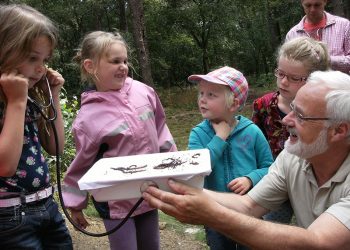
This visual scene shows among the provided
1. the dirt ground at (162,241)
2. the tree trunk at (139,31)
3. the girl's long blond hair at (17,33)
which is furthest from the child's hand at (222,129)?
the tree trunk at (139,31)

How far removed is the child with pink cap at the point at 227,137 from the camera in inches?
94.7

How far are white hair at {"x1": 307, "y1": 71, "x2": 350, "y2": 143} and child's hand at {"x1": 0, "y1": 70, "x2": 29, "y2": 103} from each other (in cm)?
122

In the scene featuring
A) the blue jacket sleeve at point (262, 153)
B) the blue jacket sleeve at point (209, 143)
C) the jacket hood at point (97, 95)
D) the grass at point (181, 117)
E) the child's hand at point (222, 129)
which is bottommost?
the grass at point (181, 117)

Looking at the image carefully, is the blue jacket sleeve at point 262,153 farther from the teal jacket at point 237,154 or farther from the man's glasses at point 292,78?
the man's glasses at point 292,78

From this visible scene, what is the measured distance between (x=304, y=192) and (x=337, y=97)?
18.2 inches

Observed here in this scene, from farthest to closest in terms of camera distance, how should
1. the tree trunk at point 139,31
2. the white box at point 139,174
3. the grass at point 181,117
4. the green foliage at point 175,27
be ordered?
1. the green foliage at point 175,27
2. the tree trunk at point 139,31
3. the grass at point 181,117
4. the white box at point 139,174

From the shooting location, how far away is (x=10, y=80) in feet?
5.65

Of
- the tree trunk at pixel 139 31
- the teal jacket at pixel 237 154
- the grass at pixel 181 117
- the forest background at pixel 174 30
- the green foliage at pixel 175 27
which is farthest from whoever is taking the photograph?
the green foliage at pixel 175 27

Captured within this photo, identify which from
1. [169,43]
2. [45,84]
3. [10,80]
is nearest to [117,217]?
[45,84]

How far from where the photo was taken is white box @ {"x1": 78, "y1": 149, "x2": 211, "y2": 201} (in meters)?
1.47

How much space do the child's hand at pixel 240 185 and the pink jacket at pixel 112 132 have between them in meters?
0.47

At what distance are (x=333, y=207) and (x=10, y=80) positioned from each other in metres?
1.36

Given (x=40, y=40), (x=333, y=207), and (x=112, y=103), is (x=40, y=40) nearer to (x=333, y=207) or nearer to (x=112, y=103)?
(x=112, y=103)

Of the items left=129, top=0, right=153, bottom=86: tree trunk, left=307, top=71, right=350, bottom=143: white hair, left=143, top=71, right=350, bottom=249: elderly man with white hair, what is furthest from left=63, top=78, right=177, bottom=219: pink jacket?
left=129, top=0, right=153, bottom=86: tree trunk
